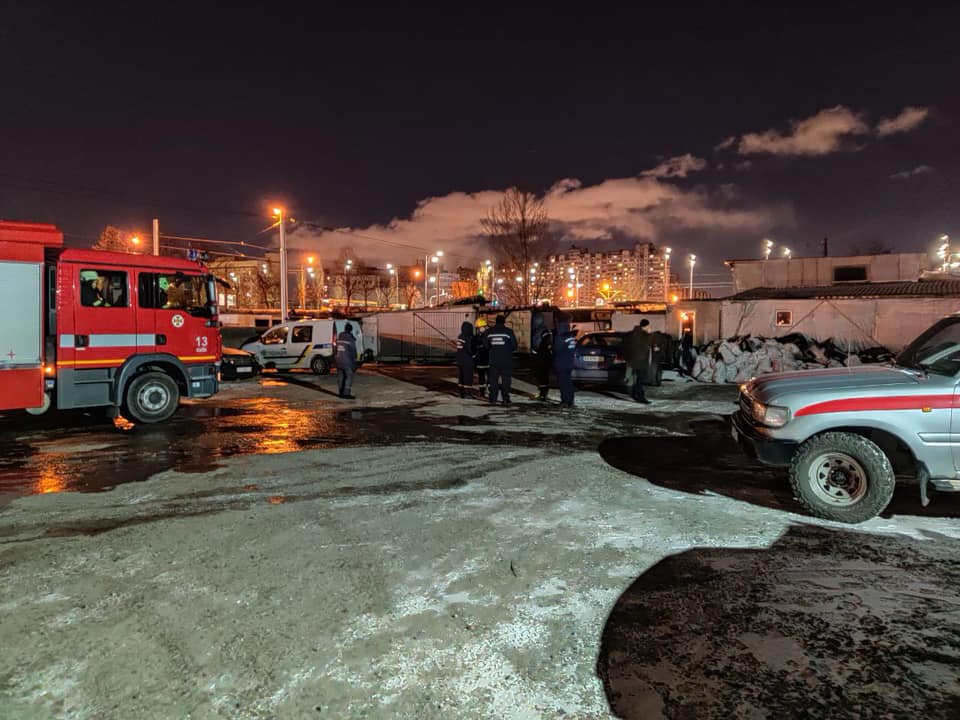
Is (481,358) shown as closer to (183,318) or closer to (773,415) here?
(183,318)

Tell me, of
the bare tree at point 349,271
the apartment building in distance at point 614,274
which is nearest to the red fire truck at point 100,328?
the bare tree at point 349,271

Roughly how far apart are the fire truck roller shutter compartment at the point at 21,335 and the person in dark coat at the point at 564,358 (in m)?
8.52

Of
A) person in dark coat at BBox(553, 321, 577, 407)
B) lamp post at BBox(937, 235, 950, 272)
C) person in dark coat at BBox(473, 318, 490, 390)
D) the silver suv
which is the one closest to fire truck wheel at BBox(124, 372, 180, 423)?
person in dark coat at BBox(473, 318, 490, 390)

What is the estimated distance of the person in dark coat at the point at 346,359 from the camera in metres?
13.2

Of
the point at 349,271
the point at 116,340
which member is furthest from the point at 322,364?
the point at 349,271

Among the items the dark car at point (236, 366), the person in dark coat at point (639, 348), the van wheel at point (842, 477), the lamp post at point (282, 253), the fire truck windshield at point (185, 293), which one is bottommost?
the van wheel at point (842, 477)

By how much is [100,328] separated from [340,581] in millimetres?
7615

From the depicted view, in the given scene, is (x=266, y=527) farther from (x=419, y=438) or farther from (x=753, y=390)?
(x=753, y=390)

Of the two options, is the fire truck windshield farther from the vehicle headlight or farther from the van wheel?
the van wheel

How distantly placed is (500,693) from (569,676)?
0.37 m

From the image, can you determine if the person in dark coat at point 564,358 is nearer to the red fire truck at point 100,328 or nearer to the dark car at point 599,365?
the dark car at point 599,365

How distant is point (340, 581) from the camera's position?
391 centimetres

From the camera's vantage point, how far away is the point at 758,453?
17.8 ft

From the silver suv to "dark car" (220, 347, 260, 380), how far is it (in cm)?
1359
